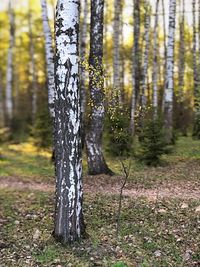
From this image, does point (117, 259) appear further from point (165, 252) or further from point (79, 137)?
point (79, 137)

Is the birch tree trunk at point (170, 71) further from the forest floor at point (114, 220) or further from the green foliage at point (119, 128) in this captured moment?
the forest floor at point (114, 220)

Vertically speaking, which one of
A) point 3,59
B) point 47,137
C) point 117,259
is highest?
point 3,59

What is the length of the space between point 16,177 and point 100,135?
3.33 meters

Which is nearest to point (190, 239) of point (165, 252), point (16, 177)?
point (165, 252)

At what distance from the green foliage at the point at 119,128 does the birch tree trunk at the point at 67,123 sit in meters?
1.28

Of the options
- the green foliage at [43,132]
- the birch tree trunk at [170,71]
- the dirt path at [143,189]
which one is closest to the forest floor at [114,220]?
the dirt path at [143,189]

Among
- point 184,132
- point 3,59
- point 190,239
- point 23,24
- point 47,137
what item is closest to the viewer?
point 190,239

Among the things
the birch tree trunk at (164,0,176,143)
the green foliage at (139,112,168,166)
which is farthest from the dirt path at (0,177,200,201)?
the birch tree trunk at (164,0,176,143)

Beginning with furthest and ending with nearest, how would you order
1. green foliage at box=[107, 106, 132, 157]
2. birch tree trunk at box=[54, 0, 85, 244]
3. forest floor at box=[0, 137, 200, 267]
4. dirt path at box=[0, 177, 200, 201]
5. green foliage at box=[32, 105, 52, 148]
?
green foliage at box=[32, 105, 52, 148] < dirt path at box=[0, 177, 200, 201] < green foliage at box=[107, 106, 132, 157] < birch tree trunk at box=[54, 0, 85, 244] < forest floor at box=[0, 137, 200, 267]

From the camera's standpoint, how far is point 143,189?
9938 mm

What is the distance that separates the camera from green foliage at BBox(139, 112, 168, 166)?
12266 millimetres

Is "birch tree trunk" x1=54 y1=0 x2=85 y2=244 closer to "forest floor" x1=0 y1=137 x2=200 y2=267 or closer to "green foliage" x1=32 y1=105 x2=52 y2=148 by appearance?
"forest floor" x1=0 y1=137 x2=200 y2=267

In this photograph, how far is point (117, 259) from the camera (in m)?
6.68

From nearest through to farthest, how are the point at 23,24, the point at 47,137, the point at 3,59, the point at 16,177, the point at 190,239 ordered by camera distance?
the point at 190,239, the point at 16,177, the point at 47,137, the point at 23,24, the point at 3,59
